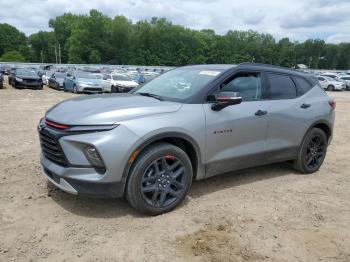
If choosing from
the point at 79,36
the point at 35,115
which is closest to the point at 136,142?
the point at 35,115

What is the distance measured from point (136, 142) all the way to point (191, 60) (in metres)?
112

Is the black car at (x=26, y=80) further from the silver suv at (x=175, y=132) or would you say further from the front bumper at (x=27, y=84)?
the silver suv at (x=175, y=132)

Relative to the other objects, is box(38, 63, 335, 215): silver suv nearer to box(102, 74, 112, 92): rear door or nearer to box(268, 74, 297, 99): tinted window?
box(268, 74, 297, 99): tinted window

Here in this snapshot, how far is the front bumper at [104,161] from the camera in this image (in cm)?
366

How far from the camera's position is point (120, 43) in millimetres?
107188

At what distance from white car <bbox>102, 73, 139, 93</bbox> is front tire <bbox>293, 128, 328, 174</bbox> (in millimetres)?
18404

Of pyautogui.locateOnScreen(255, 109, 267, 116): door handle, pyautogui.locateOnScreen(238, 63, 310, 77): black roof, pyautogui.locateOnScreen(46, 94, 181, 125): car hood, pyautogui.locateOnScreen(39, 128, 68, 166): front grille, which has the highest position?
pyautogui.locateOnScreen(238, 63, 310, 77): black roof

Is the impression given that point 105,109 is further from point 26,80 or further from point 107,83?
point 26,80

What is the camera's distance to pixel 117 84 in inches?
944

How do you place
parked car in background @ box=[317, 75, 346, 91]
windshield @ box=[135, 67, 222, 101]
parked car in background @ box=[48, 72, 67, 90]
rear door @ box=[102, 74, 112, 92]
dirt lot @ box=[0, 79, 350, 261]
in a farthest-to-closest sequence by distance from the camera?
1. parked car in background @ box=[317, 75, 346, 91]
2. parked car in background @ box=[48, 72, 67, 90]
3. rear door @ box=[102, 74, 112, 92]
4. windshield @ box=[135, 67, 222, 101]
5. dirt lot @ box=[0, 79, 350, 261]

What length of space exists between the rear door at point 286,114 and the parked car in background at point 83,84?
60.6 feet

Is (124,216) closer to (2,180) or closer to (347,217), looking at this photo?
(2,180)

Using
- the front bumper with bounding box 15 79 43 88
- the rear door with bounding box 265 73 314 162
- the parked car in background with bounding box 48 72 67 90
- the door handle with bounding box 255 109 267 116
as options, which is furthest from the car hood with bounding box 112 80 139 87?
the door handle with bounding box 255 109 267 116

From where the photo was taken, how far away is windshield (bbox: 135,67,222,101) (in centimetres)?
457
